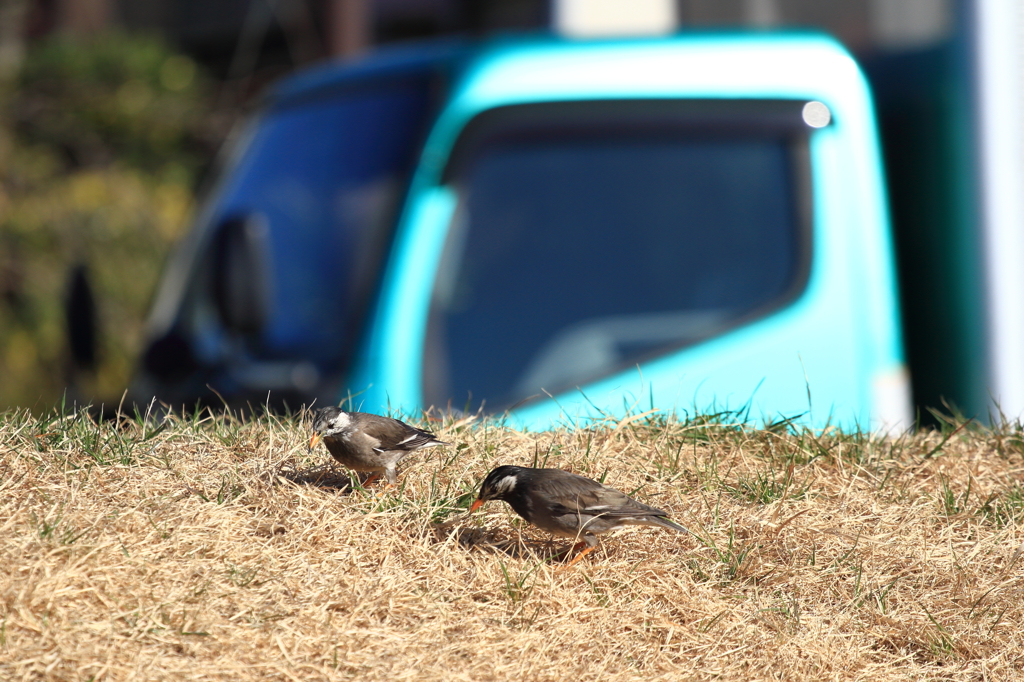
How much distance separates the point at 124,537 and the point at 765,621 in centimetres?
170

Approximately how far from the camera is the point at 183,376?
5.96 m

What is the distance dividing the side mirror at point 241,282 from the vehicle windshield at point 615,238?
1.05m

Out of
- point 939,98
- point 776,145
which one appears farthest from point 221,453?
point 939,98

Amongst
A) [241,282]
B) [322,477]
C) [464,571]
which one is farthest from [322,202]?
[464,571]

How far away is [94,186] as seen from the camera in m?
14.4

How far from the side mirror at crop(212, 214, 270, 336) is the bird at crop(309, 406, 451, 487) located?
2.75 m

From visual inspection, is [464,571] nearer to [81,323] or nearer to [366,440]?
[366,440]

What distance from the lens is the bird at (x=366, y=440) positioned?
2.98 meters

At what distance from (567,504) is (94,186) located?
43.9ft

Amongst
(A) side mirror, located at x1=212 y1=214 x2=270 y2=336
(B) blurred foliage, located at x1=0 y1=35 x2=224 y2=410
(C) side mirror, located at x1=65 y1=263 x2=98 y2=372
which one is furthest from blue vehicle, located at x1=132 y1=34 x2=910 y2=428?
(B) blurred foliage, located at x1=0 y1=35 x2=224 y2=410

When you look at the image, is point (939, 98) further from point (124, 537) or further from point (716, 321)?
point (124, 537)

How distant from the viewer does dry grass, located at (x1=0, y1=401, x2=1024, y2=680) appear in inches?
96.0

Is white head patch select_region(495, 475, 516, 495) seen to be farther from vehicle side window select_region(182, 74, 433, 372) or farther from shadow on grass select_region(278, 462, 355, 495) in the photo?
vehicle side window select_region(182, 74, 433, 372)

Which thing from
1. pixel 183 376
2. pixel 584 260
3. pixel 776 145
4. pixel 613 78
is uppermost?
Result: pixel 613 78
